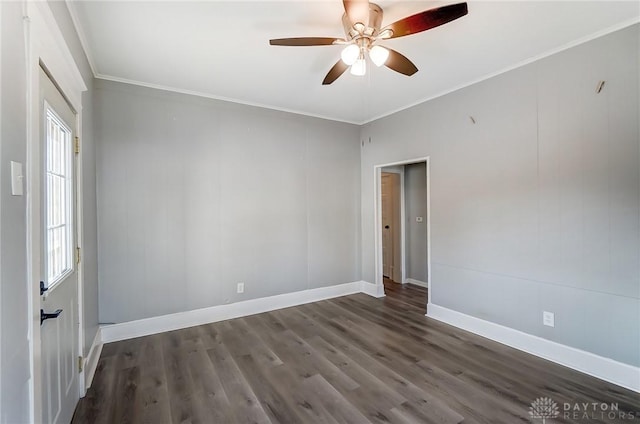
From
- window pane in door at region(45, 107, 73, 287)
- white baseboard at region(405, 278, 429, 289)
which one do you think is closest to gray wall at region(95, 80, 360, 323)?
window pane in door at region(45, 107, 73, 287)

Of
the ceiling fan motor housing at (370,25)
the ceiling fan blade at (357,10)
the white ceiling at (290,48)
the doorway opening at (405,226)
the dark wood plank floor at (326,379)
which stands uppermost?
the white ceiling at (290,48)

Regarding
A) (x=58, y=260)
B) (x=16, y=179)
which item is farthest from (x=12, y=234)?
(x=58, y=260)

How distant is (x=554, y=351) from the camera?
2.67m

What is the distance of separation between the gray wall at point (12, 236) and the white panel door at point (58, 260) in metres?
0.34

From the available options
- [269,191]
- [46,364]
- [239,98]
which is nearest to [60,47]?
[46,364]

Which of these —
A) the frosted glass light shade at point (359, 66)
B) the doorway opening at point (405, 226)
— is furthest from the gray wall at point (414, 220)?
the frosted glass light shade at point (359, 66)

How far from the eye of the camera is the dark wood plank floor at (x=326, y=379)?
6.68 ft

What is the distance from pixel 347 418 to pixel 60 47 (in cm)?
288

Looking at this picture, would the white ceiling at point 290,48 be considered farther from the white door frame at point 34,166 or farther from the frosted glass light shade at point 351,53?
the white door frame at point 34,166

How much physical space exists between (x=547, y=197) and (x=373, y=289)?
2693 mm

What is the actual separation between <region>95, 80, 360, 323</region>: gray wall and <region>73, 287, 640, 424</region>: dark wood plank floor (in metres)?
0.60

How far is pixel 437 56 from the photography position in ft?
8.96

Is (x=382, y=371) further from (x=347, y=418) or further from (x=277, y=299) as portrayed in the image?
(x=277, y=299)

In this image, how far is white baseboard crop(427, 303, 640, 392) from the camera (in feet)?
7.51
